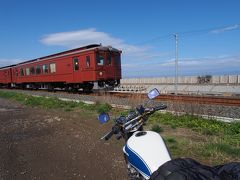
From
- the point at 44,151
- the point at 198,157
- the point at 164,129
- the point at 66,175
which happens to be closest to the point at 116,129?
the point at 66,175

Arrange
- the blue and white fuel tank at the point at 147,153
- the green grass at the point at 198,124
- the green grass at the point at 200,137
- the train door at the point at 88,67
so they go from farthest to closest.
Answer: the train door at the point at 88,67
the green grass at the point at 198,124
the green grass at the point at 200,137
the blue and white fuel tank at the point at 147,153

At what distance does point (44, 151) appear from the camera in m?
6.88

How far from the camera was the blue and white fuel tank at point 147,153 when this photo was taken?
2.41 metres

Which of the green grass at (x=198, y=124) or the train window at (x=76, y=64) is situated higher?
the train window at (x=76, y=64)

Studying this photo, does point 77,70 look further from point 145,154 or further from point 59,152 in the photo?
point 145,154

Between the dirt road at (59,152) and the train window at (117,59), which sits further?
the train window at (117,59)

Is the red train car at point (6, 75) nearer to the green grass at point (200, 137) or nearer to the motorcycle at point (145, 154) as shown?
the green grass at point (200, 137)

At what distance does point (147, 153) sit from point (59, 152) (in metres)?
4.61

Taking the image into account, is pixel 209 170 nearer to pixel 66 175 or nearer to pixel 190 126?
pixel 66 175

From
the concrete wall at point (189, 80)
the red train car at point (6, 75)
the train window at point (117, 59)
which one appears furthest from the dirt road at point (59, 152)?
the red train car at point (6, 75)

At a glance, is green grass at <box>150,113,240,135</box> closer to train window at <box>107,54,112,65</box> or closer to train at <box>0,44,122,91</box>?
train at <box>0,44,122,91</box>

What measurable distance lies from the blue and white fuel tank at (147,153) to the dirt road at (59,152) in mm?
2686

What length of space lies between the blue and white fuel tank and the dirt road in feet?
8.81

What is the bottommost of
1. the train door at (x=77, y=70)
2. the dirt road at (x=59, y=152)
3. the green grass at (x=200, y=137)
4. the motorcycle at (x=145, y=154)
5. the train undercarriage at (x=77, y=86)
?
the dirt road at (x=59, y=152)
